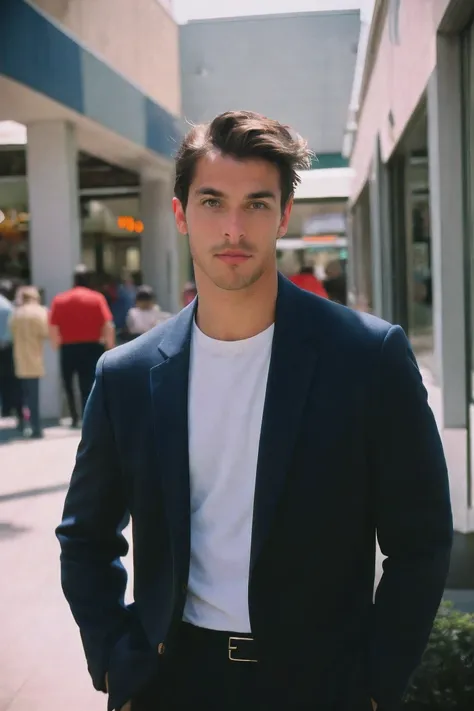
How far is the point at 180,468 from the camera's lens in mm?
1869

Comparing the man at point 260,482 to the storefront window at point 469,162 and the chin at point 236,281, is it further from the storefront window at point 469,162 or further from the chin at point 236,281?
the storefront window at point 469,162

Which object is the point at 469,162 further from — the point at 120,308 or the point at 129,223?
the point at 129,223

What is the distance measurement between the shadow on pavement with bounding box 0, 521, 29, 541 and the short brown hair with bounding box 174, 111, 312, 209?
200 inches

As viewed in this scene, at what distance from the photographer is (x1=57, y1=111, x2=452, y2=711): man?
1810 millimetres

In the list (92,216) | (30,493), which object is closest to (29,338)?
(30,493)

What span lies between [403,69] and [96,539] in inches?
253

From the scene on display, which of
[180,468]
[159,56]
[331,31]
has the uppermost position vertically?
[331,31]

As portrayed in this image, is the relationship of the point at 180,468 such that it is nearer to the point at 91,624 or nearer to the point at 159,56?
the point at 91,624

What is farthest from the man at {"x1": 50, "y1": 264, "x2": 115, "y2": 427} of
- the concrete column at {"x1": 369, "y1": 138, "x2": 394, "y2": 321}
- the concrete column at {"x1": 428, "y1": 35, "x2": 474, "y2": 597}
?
the concrete column at {"x1": 428, "y1": 35, "x2": 474, "y2": 597}

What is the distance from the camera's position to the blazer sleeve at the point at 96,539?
6.55ft

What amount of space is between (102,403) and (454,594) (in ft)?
11.1

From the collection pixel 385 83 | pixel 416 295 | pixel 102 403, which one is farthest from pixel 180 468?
pixel 385 83

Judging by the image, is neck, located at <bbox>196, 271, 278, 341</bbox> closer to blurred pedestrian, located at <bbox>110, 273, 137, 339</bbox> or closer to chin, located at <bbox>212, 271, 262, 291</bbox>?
chin, located at <bbox>212, 271, 262, 291</bbox>

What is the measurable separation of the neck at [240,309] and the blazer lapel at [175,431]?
0.09 meters
